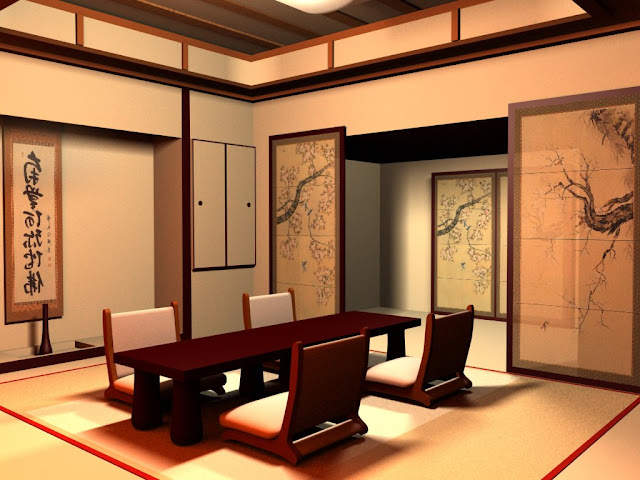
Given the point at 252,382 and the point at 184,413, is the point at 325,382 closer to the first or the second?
the point at 184,413

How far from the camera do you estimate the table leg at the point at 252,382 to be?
13.1ft

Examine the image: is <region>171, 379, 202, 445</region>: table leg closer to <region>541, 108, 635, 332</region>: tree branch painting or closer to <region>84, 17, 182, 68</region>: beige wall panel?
<region>541, 108, 635, 332</region>: tree branch painting

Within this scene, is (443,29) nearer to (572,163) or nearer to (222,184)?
(572,163)

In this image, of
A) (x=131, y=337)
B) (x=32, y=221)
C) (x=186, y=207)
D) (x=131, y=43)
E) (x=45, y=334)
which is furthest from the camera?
(x=186, y=207)

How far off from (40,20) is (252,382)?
3279mm

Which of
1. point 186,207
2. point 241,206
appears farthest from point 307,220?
point 186,207

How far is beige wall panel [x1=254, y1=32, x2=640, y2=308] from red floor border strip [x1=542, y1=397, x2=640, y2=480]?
2190 mm

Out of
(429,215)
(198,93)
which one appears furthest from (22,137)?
(429,215)

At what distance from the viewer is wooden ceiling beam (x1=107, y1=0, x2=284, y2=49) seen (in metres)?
5.40

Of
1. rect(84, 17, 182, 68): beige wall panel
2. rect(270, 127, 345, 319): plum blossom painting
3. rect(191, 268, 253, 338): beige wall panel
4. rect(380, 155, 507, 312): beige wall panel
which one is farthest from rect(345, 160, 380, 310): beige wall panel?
rect(84, 17, 182, 68): beige wall panel

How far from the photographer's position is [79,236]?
5.71 meters

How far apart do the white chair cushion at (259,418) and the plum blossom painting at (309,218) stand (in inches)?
115

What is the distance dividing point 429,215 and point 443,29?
341 cm

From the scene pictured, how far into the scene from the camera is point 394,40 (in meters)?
5.34
